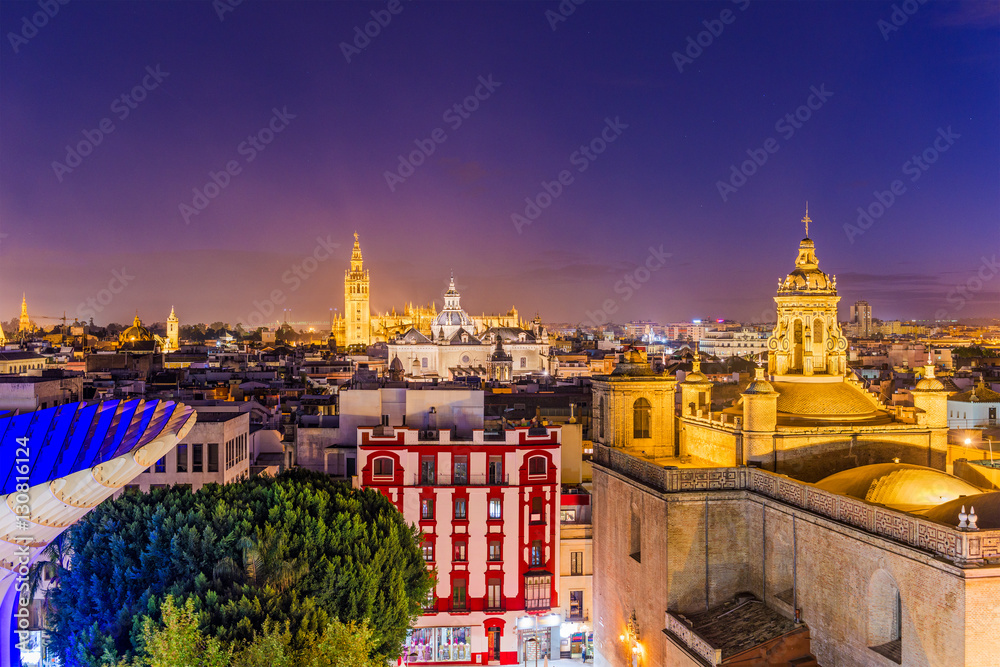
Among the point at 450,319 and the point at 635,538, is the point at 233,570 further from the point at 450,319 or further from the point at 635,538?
the point at 450,319

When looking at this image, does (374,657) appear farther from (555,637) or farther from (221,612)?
(555,637)

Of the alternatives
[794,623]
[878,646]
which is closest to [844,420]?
[794,623]

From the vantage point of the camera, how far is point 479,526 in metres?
26.7

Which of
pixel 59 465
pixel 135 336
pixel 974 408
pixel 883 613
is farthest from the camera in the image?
pixel 135 336

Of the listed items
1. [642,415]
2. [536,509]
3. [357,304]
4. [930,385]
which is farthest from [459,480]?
[357,304]

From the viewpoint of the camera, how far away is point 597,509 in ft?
84.8

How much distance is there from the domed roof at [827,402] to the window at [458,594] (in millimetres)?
12321

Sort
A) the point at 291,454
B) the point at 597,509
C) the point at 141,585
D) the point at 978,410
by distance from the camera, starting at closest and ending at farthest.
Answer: the point at 141,585 → the point at 597,509 → the point at 291,454 → the point at 978,410

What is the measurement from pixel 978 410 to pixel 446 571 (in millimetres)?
36242

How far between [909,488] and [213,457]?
69.2ft

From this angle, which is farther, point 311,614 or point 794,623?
point 794,623

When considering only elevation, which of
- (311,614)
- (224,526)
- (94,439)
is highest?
(94,439)

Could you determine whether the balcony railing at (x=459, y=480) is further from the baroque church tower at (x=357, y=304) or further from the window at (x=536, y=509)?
the baroque church tower at (x=357, y=304)

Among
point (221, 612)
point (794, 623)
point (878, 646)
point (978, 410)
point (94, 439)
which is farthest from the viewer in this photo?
point (978, 410)
